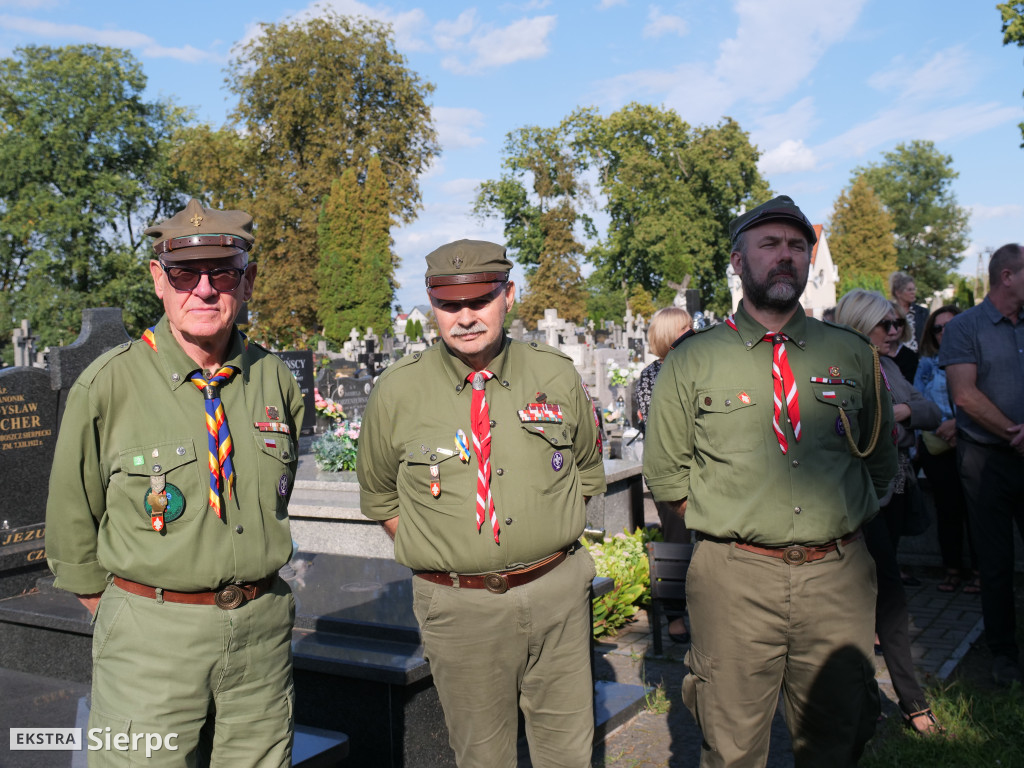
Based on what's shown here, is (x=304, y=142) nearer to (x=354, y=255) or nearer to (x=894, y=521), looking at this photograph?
(x=354, y=255)

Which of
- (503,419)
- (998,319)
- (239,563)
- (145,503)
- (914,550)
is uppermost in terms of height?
(998,319)

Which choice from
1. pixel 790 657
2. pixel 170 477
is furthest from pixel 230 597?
pixel 790 657

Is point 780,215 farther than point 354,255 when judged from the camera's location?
No

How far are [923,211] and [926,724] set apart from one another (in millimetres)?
75820

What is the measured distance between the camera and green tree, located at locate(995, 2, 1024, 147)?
58.4 feet

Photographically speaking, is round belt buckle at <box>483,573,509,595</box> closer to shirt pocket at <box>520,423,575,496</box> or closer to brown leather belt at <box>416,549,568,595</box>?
brown leather belt at <box>416,549,568,595</box>

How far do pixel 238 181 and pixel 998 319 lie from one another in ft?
115

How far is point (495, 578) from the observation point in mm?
2941

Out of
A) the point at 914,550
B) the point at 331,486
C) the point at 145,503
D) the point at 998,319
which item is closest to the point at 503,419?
the point at 145,503

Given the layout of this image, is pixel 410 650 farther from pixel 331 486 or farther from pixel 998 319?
pixel 998 319

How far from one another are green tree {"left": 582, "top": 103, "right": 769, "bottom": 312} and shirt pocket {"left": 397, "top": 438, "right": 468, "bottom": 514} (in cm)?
4042

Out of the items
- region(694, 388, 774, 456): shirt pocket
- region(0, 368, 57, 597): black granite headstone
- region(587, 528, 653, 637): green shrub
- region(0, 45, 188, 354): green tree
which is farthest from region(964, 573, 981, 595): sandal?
region(0, 45, 188, 354): green tree

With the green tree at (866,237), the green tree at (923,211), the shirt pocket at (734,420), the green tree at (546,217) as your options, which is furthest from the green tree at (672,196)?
the shirt pocket at (734,420)

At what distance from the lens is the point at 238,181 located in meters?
36.2
